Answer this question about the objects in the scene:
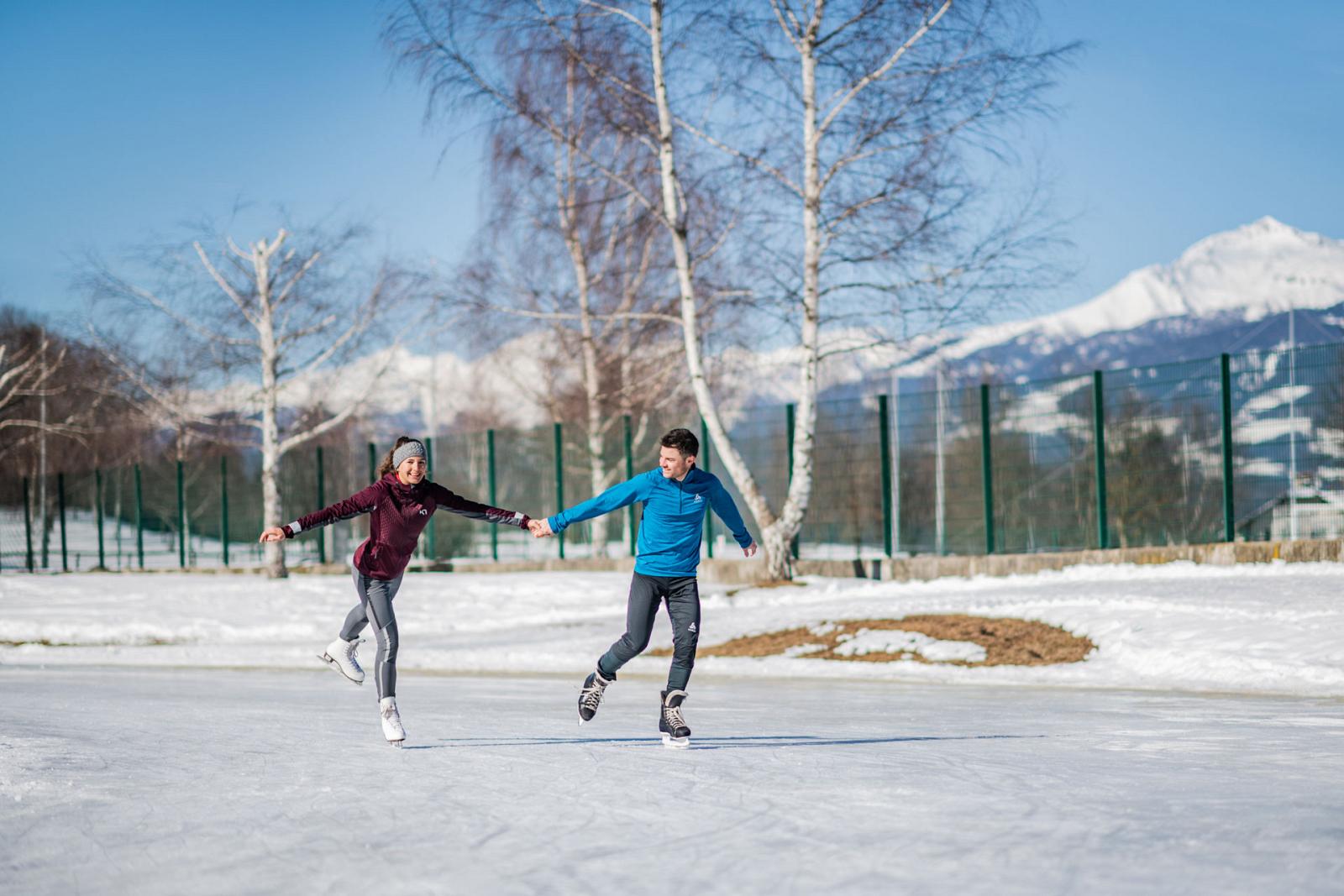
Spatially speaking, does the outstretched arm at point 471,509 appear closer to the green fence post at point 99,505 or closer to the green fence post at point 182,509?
the green fence post at point 182,509

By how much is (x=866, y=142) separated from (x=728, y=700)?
32.8 feet

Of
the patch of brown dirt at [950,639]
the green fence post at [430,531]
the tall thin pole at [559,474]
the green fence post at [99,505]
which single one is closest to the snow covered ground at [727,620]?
the patch of brown dirt at [950,639]

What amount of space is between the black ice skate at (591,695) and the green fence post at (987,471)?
12.4 m

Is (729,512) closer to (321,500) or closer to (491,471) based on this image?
(491,471)

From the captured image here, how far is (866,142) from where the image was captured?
1936 centimetres

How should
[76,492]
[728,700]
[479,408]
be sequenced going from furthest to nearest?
[479,408], [76,492], [728,700]

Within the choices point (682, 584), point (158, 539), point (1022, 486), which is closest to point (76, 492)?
point (158, 539)

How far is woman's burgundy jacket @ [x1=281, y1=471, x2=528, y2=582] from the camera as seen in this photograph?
8711 mm

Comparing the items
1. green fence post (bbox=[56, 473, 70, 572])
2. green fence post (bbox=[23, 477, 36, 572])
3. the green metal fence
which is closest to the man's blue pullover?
the green metal fence

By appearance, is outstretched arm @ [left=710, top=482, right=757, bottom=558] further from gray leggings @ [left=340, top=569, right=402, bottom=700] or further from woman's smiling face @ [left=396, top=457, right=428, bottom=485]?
gray leggings @ [left=340, top=569, right=402, bottom=700]

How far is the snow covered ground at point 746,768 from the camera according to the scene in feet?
16.9

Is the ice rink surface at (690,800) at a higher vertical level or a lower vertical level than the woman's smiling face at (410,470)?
lower

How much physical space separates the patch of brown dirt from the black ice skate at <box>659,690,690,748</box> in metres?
5.99

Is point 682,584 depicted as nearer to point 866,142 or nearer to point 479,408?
point 866,142
